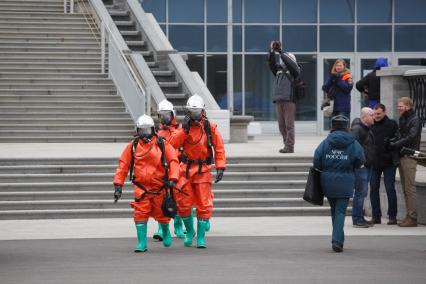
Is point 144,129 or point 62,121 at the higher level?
point 144,129

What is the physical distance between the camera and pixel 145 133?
49.6 feet

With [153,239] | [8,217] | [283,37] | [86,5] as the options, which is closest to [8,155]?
[8,217]

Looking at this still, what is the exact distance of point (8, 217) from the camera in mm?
19703

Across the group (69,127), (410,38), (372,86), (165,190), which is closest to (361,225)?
(165,190)

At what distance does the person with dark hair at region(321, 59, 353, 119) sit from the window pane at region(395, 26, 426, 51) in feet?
56.6

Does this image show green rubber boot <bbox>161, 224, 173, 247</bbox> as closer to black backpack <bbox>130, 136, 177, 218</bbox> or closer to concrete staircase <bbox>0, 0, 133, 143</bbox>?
black backpack <bbox>130, 136, 177, 218</bbox>

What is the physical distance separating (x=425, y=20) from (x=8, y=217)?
22592mm

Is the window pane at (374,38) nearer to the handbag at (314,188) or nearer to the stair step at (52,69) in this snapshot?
the stair step at (52,69)

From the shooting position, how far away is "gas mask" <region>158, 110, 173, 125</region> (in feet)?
54.7

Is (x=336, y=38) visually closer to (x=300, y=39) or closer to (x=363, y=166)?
(x=300, y=39)

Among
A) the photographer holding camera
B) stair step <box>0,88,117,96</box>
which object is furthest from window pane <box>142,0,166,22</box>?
the photographer holding camera

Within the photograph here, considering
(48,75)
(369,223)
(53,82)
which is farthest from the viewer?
(48,75)

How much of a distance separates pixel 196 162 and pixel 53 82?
14437 mm

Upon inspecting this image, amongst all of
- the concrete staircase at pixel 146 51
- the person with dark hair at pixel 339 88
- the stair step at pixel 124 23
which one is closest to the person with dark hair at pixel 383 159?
the person with dark hair at pixel 339 88
